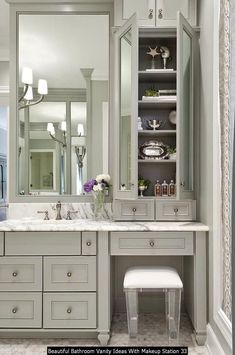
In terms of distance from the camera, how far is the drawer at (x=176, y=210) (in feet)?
9.11

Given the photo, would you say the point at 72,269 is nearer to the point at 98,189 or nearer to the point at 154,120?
the point at 98,189

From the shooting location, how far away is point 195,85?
9.23 ft

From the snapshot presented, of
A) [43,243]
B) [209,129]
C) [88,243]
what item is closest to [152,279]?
[88,243]

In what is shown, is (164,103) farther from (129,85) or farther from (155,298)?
Answer: (155,298)

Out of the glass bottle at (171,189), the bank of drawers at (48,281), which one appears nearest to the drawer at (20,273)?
the bank of drawers at (48,281)

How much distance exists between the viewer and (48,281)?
2453mm

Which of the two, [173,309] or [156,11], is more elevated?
[156,11]

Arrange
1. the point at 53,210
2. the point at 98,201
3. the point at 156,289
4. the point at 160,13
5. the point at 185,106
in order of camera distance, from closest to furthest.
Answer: the point at 156,289, the point at 185,106, the point at 160,13, the point at 98,201, the point at 53,210

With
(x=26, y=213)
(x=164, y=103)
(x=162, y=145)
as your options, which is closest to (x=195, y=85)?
(x=164, y=103)

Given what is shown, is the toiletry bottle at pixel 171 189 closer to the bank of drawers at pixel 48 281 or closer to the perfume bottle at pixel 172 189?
the perfume bottle at pixel 172 189

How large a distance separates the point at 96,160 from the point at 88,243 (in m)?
0.88

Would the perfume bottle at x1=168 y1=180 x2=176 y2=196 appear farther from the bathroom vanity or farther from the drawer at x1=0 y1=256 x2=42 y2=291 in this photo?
the drawer at x1=0 y1=256 x2=42 y2=291

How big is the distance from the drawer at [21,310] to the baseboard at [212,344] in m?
1.18

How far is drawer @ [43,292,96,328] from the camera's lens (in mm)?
2436
